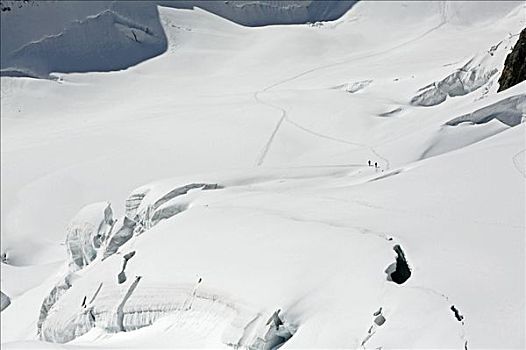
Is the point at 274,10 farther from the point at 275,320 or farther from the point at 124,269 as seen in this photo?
the point at 275,320

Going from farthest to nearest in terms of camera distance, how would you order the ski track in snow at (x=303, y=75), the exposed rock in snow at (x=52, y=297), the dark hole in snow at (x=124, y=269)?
the ski track in snow at (x=303, y=75) < the exposed rock in snow at (x=52, y=297) < the dark hole in snow at (x=124, y=269)

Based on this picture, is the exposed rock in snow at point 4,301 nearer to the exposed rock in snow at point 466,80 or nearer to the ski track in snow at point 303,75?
the ski track in snow at point 303,75

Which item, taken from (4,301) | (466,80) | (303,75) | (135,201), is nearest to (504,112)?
(135,201)

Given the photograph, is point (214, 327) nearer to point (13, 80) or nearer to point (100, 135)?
point (100, 135)

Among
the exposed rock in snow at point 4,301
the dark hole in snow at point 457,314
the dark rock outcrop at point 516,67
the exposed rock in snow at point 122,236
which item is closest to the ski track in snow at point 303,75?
the dark rock outcrop at point 516,67

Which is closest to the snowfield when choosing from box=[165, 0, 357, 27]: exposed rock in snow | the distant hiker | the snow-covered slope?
the distant hiker

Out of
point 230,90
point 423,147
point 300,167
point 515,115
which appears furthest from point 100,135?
point 515,115
